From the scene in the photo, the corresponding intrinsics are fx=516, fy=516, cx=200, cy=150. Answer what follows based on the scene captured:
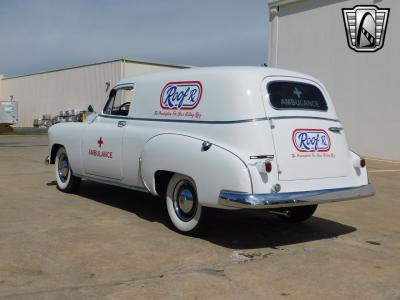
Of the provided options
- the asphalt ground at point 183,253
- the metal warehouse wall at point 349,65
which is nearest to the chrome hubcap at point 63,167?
the asphalt ground at point 183,253

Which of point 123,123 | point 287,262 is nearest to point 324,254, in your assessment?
point 287,262

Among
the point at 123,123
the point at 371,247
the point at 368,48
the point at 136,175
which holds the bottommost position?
the point at 371,247

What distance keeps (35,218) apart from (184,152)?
2313 mm

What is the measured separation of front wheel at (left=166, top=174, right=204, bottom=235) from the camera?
587 cm

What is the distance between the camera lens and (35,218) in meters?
6.69

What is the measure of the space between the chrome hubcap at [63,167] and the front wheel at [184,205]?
3009 millimetres

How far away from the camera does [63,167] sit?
28.8ft

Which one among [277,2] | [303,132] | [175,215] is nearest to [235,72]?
[303,132]

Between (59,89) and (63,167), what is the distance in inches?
1421

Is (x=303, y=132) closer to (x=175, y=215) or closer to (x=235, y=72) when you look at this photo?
(x=235, y=72)

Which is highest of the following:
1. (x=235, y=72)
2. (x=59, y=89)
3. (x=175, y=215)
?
(x=59, y=89)

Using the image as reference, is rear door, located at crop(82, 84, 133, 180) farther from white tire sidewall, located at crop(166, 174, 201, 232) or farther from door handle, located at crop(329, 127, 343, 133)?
door handle, located at crop(329, 127, 343, 133)

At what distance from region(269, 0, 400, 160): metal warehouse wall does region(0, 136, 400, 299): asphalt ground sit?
9015 mm

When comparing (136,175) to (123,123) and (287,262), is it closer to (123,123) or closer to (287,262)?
(123,123)
